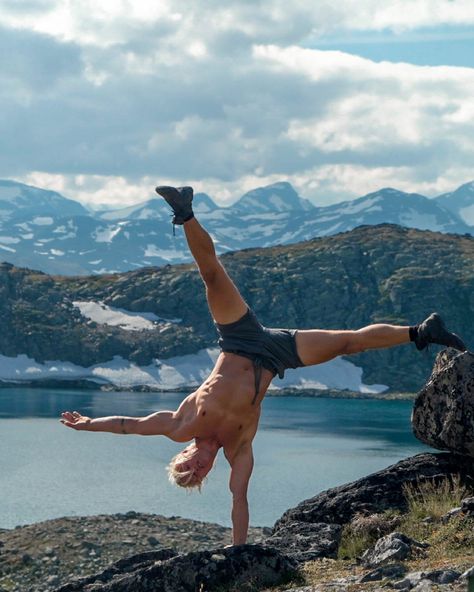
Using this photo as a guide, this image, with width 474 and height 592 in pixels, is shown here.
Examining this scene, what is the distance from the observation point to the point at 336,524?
580 inches

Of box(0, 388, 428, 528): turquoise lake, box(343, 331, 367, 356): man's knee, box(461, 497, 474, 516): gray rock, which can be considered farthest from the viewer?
box(0, 388, 428, 528): turquoise lake

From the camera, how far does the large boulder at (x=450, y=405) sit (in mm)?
15602

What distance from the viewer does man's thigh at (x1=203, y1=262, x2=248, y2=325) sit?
490 inches

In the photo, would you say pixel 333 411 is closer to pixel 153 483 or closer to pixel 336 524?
pixel 153 483

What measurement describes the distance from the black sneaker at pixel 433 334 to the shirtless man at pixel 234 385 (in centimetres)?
4

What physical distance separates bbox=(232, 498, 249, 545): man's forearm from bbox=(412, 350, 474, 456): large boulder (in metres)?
4.36

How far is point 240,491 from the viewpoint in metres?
12.7

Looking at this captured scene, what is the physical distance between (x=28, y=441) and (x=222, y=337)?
82.3 meters

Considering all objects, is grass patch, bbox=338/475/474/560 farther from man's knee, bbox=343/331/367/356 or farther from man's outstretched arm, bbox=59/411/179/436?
man's outstretched arm, bbox=59/411/179/436

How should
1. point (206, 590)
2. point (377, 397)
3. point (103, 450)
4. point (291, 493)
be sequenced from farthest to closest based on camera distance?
point (377, 397), point (103, 450), point (291, 493), point (206, 590)

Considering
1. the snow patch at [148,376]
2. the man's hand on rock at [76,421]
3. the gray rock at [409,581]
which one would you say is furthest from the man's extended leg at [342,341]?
the snow patch at [148,376]

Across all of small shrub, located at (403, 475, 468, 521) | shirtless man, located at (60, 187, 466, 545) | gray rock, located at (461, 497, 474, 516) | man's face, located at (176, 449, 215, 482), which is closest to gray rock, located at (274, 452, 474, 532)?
small shrub, located at (403, 475, 468, 521)

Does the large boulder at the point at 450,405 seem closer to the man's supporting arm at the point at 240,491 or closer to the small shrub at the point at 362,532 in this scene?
the small shrub at the point at 362,532

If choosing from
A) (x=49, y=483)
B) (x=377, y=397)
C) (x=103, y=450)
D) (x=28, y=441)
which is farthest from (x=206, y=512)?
(x=377, y=397)
